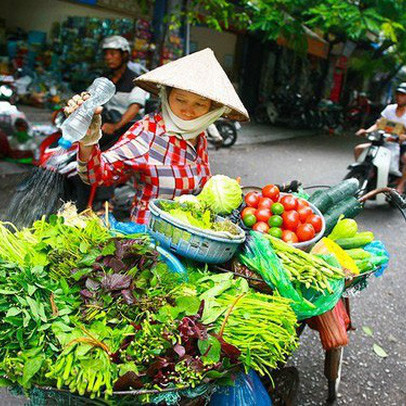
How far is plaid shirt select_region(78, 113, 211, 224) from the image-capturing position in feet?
7.55

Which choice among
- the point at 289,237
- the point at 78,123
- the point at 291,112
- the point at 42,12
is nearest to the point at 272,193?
the point at 289,237

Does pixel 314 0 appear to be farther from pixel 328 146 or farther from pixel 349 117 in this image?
pixel 349 117

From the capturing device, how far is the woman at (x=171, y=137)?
2211 mm

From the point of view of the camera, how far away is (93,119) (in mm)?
1979

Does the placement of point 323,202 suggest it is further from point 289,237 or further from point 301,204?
point 289,237

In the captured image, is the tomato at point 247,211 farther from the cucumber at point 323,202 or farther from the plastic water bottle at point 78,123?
the plastic water bottle at point 78,123

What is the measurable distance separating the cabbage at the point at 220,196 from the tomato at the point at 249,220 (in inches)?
3.0

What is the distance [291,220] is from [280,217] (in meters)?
0.05

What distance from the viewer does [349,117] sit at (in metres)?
19.6

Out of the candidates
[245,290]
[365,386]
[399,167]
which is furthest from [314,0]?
[245,290]

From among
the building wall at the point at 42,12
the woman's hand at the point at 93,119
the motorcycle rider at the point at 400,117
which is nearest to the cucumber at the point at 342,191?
the woman's hand at the point at 93,119

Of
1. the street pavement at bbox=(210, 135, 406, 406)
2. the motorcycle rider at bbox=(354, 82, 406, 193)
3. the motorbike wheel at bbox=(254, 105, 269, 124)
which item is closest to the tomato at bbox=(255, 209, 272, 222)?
the street pavement at bbox=(210, 135, 406, 406)

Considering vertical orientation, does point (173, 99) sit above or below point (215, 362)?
above

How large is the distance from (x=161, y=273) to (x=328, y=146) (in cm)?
1312
